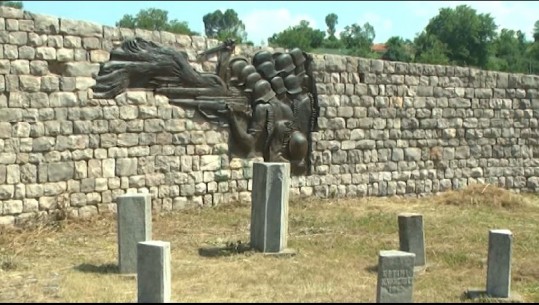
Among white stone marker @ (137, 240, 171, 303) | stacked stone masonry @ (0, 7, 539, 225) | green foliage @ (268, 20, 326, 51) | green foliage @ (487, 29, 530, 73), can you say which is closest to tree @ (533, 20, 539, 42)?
green foliage @ (487, 29, 530, 73)

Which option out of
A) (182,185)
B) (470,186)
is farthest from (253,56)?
(470,186)

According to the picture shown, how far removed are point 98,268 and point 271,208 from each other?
2.30 meters

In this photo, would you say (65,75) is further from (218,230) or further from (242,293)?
(242,293)

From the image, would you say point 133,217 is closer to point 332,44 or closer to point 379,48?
point 332,44

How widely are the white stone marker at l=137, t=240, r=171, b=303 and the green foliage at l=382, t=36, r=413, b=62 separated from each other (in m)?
33.9

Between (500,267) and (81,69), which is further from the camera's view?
(81,69)

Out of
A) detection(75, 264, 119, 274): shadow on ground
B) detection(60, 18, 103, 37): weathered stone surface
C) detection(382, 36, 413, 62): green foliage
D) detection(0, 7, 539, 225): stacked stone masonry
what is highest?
detection(382, 36, 413, 62): green foliage

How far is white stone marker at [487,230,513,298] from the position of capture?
300 inches

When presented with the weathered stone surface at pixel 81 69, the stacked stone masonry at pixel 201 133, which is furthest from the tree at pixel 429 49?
the weathered stone surface at pixel 81 69

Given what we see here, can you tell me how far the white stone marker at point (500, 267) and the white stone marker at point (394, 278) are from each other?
1.26m

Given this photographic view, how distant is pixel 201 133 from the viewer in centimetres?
1357

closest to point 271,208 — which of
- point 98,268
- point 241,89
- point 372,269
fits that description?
point 372,269

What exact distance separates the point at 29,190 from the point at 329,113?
6430 mm

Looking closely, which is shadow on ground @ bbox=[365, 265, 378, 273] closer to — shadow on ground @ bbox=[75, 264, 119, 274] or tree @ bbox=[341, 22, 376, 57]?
shadow on ground @ bbox=[75, 264, 119, 274]
